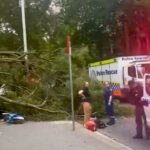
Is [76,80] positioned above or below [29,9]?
below

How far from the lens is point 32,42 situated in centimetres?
3772

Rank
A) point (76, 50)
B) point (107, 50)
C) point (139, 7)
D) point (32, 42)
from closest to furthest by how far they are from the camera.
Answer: point (76, 50)
point (32, 42)
point (139, 7)
point (107, 50)

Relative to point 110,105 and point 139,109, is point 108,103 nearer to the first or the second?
point 110,105

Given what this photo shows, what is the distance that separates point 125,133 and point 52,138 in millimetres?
2363

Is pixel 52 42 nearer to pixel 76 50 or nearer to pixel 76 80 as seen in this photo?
pixel 76 50

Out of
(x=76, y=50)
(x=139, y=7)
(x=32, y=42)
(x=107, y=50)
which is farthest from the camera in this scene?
(x=107, y=50)

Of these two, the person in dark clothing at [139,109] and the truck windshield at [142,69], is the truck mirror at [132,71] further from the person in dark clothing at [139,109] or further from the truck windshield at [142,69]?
the person in dark clothing at [139,109]

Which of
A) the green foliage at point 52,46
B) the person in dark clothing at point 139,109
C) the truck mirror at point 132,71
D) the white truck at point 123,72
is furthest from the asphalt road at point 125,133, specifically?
the truck mirror at point 132,71

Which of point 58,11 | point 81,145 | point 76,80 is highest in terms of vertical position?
point 58,11

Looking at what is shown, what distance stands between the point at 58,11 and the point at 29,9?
16.5 ft

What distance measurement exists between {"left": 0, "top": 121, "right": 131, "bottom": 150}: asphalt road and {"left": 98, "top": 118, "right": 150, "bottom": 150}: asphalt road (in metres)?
0.31

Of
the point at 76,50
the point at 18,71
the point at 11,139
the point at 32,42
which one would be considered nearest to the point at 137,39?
the point at 32,42

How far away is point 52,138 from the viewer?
1368cm

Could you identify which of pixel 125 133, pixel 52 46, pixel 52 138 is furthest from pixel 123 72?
pixel 52 138
